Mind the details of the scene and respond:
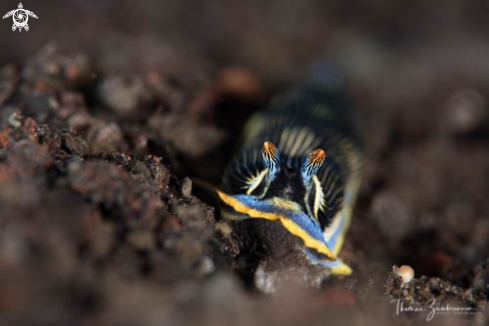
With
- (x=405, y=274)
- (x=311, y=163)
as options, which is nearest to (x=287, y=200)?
(x=311, y=163)

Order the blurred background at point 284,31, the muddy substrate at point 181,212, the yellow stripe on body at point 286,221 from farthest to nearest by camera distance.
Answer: the blurred background at point 284,31 → the yellow stripe on body at point 286,221 → the muddy substrate at point 181,212

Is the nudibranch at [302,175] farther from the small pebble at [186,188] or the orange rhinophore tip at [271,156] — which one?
the small pebble at [186,188]

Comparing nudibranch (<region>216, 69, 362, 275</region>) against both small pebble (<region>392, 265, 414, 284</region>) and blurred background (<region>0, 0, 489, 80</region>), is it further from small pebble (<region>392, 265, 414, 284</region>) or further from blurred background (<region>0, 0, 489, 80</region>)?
blurred background (<region>0, 0, 489, 80</region>)

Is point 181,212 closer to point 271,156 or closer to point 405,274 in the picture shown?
point 271,156

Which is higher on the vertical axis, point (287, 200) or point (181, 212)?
point (287, 200)

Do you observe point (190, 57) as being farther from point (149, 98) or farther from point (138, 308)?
point (138, 308)

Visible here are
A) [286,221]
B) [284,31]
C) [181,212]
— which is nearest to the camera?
[181,212]

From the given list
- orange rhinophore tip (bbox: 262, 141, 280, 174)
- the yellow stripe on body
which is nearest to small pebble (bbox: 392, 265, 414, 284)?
the yellow stripe on body

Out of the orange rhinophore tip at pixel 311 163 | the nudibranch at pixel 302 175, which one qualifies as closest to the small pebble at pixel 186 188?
the nudibranch at pixel 302 175

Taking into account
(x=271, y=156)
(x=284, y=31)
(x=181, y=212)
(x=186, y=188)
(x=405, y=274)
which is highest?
(x=284, y=31)
